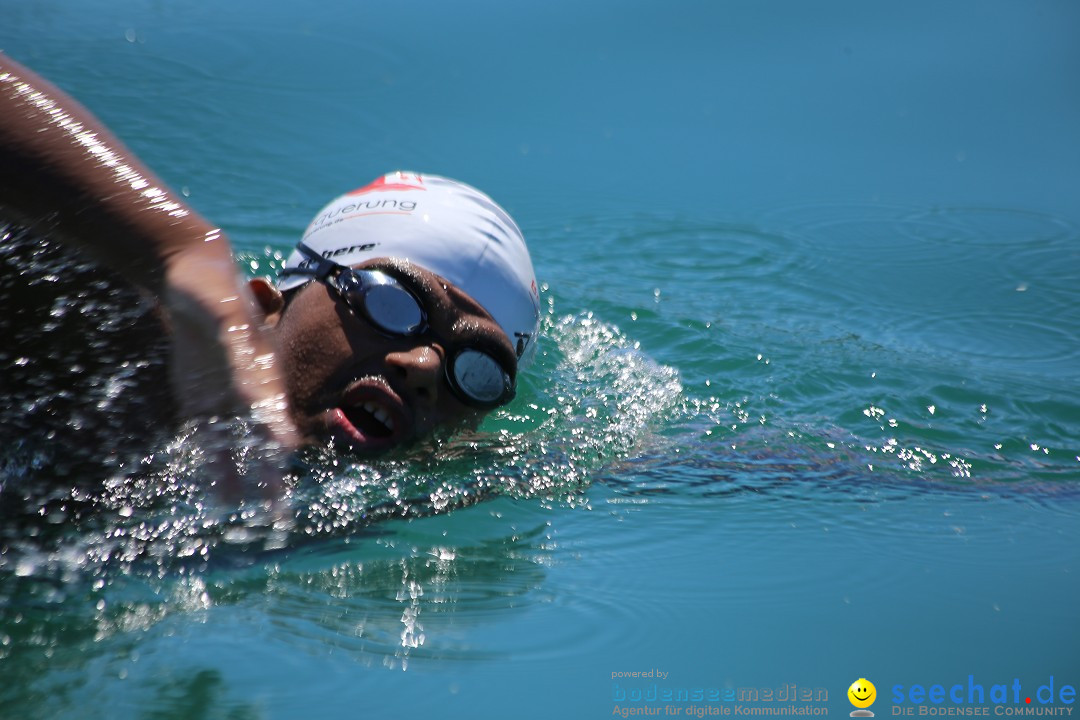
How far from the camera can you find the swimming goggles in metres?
3.30

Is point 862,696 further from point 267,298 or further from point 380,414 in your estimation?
point 267,298

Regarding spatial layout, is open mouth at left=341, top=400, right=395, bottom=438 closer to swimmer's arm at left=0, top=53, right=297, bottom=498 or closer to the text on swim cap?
the text on swim cap

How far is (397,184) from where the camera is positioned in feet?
12.8

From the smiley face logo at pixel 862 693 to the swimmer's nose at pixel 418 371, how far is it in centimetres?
151

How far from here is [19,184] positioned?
7.13ft

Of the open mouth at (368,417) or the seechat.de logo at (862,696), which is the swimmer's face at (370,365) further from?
the seechat.de logo at (862,696)

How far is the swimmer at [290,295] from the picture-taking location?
2.13m

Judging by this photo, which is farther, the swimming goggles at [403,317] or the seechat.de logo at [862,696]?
the swimming goggles at [403,317]

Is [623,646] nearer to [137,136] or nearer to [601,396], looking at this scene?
[601,396]

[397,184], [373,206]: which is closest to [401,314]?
[373,206]

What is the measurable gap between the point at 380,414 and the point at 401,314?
0.32 m

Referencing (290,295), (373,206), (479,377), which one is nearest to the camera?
(479,377)

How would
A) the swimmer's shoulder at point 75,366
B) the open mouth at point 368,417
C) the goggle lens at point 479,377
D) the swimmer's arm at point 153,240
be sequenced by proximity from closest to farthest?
the swimmer's arm at point 153,240 → the swimmer's shoulder at point 75,366 → the open mouth at point 368,417 → the goggle lens at point 479,377

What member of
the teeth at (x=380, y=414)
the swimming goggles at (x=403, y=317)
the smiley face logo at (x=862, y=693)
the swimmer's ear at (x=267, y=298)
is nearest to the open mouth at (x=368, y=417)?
the teeth at (x=380, y=414)
